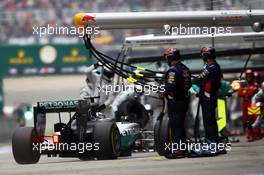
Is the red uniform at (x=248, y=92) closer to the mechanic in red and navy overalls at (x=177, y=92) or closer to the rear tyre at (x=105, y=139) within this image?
the rear tyre at (x=105, y=139)

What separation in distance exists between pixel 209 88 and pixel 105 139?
5.38ft

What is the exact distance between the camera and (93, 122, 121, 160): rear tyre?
12.5 m

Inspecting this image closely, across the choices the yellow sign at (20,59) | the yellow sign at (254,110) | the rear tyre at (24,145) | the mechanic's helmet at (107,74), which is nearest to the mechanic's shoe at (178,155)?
the rear tyre at (24,145)

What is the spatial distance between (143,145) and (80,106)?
2386 millimetres

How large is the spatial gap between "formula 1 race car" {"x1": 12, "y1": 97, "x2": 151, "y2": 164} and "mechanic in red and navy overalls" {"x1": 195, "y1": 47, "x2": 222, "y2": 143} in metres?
1.39

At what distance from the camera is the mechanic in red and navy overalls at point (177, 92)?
11.9 metres

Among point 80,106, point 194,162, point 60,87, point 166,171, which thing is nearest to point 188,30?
point 80,106

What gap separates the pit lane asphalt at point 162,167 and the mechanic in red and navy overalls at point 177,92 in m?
0.39

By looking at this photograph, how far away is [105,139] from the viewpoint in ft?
40.9

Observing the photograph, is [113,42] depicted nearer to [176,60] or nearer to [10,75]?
A: [10,75]

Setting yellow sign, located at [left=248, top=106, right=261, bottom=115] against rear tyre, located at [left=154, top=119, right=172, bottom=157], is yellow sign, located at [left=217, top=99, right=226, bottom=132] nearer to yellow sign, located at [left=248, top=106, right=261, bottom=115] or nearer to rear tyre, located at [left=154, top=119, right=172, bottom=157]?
yellow sign, located at [left=248, top=106, right=261, bottom=115]

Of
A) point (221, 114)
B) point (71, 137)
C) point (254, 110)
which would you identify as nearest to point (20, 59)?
A: point (254, 110)

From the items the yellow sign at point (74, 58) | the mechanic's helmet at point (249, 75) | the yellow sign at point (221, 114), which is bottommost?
the yellow sign at point (74, 58)

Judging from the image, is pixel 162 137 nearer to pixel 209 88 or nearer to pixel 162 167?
A: pixel 209 88
